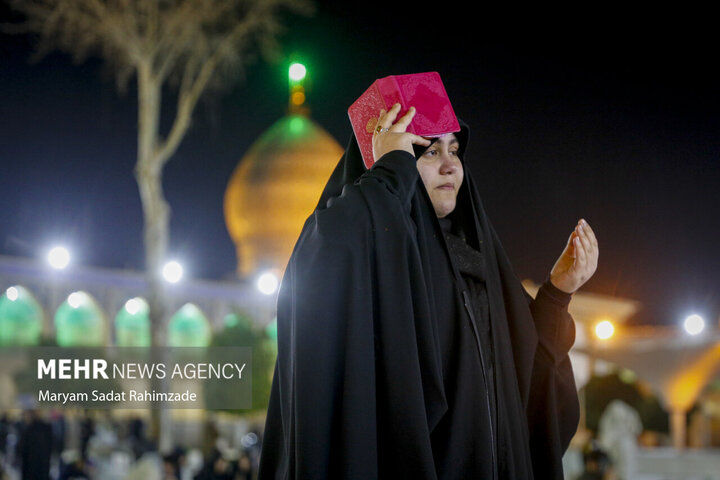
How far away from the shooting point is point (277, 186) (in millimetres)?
26078

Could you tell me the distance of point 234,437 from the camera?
20641 mm

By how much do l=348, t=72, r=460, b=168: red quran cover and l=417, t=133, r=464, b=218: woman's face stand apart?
35 millimetres

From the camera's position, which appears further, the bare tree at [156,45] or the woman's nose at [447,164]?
the bare tree at [156,45]

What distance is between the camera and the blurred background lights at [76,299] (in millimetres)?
23656

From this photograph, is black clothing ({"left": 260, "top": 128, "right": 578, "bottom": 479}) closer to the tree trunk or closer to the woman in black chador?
the woman in black chador

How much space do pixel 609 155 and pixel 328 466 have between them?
28.3ft

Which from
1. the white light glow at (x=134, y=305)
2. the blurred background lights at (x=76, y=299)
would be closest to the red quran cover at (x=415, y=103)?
the blurred background lights at (x=76, y=299)

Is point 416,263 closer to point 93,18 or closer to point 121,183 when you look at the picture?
point 93,18

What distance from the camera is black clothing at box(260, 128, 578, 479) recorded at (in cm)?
114

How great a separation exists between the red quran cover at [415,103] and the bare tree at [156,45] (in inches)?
312

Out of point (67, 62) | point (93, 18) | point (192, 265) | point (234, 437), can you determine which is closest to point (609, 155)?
point (93, 18)

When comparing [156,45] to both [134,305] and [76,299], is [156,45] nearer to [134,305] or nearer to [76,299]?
[76,299]

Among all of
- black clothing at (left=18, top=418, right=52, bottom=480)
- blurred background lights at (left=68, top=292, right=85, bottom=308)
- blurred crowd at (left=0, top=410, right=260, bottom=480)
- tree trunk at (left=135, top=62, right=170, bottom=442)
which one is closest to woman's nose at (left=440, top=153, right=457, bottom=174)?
blurred crowd at (left=0, top=410, right=260, bottom=480)

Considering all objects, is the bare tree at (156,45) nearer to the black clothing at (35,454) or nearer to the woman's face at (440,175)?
the black clothing at (35,454)
